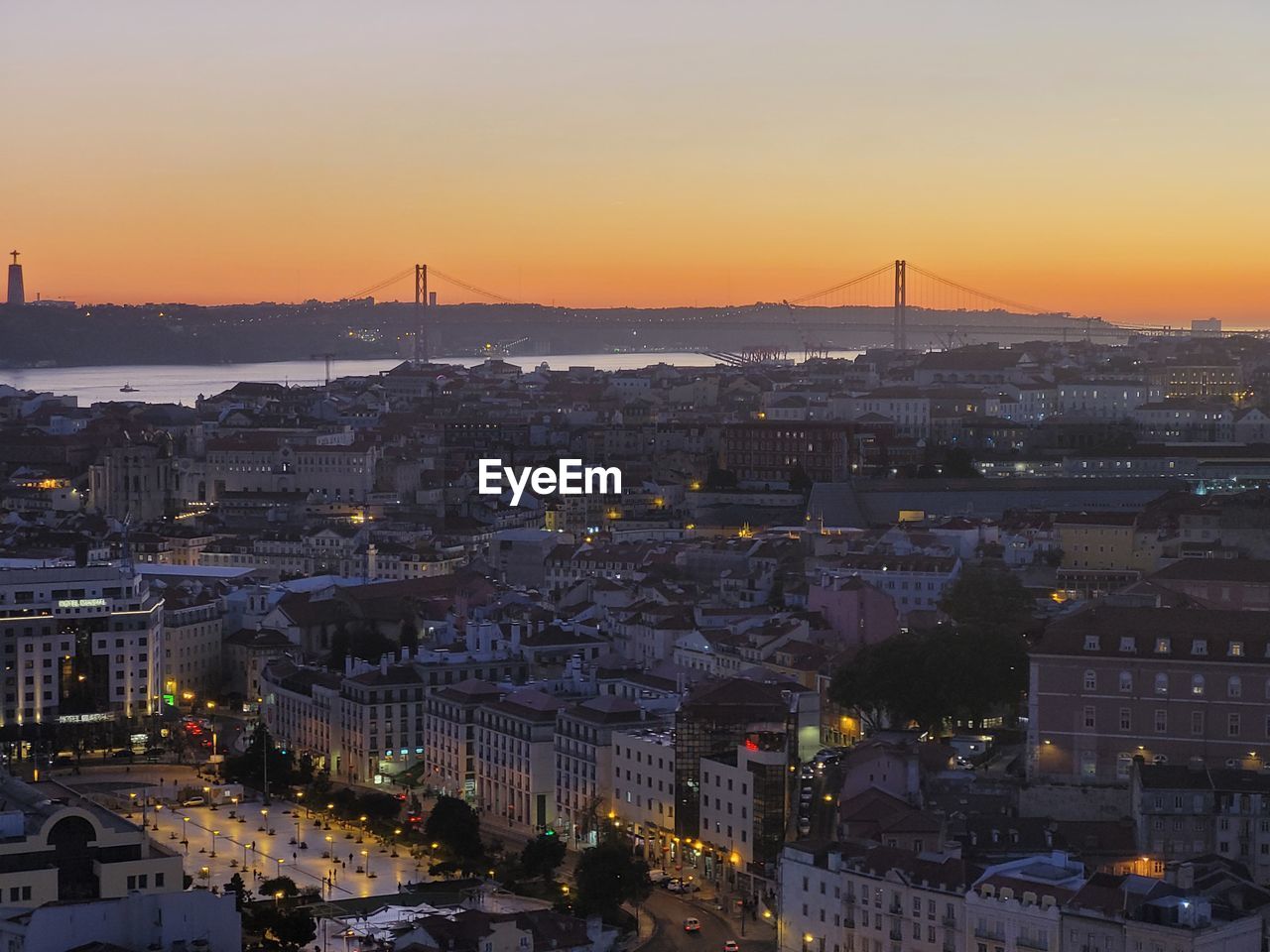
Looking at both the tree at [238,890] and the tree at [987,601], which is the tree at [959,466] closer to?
the tree at [987,601]

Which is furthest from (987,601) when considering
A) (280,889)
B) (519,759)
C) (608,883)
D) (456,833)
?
(280,889)

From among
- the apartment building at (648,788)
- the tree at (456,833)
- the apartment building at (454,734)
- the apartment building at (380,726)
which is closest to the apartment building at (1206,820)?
the apartment building at (648,788)

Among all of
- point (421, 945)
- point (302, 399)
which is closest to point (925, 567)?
point (421, 945)

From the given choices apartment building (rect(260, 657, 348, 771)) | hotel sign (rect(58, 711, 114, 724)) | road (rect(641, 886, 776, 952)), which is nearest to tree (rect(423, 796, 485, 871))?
road (rect(641, 886, 776, 952))

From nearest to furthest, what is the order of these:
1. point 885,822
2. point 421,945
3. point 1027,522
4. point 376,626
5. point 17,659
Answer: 1. point 421,945
2. point 885,822
3. point 17,659
4. point 376,626
5. point 1027,522

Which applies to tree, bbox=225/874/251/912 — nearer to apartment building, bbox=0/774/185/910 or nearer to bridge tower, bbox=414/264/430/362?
apartment building, bbox=0/774/185/910

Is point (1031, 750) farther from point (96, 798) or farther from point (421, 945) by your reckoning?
point (96, 798)

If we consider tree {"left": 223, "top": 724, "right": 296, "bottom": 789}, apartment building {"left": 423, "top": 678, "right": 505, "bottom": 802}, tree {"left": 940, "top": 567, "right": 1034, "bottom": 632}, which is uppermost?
tree {"left": 940, "top": 567, "right": 1034, "bottom": 632}
